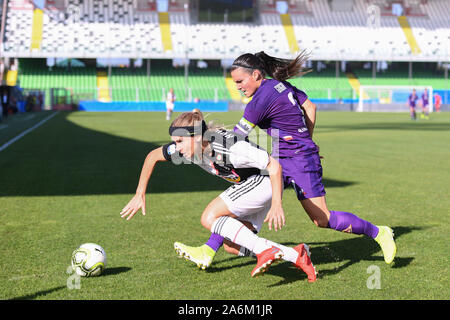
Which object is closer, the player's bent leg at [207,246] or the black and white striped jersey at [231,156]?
the black and white striped jersey at [231,156]

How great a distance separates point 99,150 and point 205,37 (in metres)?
43.2

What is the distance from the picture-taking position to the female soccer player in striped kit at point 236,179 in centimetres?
448

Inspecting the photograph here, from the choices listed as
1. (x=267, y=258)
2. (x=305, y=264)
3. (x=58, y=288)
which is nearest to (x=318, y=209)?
(x=305, y=264)

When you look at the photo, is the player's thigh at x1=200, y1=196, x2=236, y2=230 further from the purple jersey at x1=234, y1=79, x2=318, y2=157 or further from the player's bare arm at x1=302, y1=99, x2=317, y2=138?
the player's bare arm at x1=302, y1=99, x2=317, y2=138

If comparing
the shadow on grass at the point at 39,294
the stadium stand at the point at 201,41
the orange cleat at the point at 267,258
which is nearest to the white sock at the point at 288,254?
the orange cleat at the point at 267,258

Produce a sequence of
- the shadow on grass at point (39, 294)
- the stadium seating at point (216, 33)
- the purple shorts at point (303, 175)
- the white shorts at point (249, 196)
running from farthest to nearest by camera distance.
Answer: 1. the stadium seating at point (216, 33)
2. the purple shorts at point (303, 175)
3. the white shorts at point (249, 196)
4. the shadow on grass at point (39, 294)

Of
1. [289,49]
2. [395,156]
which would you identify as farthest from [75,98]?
[395,156]

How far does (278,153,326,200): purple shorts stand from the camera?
505 cm

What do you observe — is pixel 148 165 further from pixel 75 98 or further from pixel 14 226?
pixel 75 98

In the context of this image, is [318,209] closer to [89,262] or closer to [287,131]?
[287,131]

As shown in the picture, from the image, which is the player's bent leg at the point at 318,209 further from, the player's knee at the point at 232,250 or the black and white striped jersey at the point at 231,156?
the player's knee at the point at 232,250

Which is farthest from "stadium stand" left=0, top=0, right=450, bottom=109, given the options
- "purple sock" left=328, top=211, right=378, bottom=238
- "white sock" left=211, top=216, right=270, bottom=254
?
"white sock" left=211, top=216, right=270, bottom=254

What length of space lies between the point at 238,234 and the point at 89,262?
1.32 m

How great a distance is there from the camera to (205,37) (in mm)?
58031
